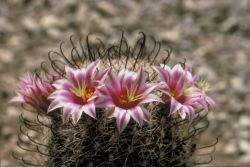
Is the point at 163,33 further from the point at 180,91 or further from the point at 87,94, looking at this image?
the point at 87,94

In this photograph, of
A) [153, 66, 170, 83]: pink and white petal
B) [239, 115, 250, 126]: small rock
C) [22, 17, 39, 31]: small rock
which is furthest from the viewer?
[22, 17, 39, 31]: small rock

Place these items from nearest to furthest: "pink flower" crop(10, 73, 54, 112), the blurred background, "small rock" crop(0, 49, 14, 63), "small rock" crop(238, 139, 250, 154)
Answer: "pink flower" crop(10, 73, 54, 112), "small rock" crop(238, 139, 250, 154), the blurred background, "small rock" crop(0, 49, 14, 63)

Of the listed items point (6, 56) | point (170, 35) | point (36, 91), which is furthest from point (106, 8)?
point (36, 91)

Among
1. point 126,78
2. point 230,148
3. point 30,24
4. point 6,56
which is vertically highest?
point 30,24

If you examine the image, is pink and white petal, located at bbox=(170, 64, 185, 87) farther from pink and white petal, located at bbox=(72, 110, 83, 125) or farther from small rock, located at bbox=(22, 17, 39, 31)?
small rock, located at bbox=(22, 17, 39, 31)

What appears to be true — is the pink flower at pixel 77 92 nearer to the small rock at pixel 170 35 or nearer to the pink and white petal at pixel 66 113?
the pink and white petal at pixel 66 113

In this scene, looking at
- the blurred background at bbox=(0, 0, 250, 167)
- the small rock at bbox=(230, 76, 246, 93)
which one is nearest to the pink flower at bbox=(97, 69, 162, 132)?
the blurred background at bbox=(0, 0, 250, 167)

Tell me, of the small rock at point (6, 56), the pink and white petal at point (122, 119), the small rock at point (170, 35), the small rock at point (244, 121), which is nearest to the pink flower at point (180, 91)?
the pink and white petal at point (122, 119)

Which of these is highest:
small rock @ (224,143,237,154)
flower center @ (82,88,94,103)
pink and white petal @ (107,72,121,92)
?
small rock @ (224,143,237,154)
